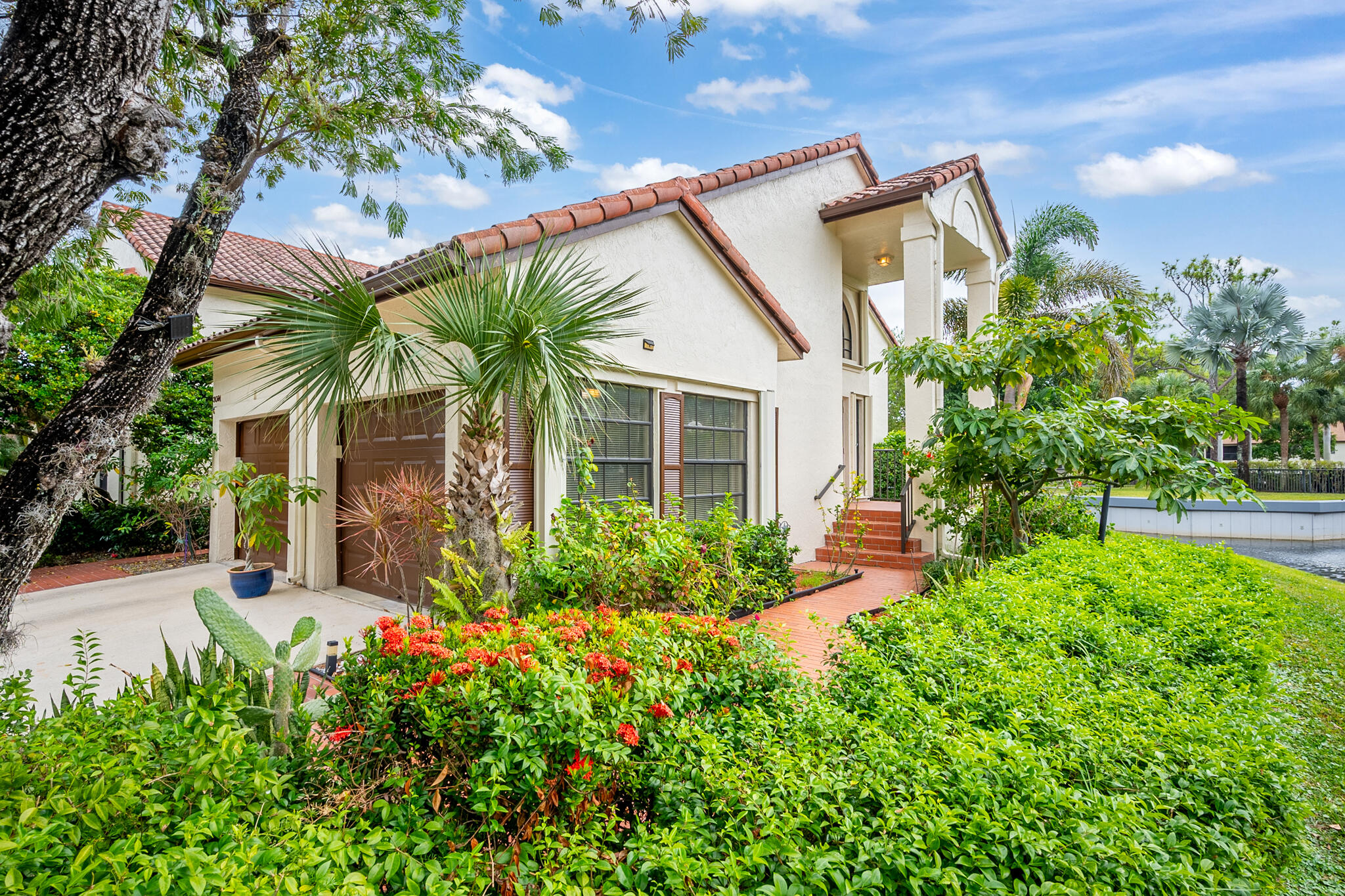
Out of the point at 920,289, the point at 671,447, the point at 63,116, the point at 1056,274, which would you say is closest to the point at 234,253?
the point at 671,447

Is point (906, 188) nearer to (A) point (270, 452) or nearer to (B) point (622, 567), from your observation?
(B) point (622, 567)

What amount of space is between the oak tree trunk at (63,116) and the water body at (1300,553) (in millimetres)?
18245

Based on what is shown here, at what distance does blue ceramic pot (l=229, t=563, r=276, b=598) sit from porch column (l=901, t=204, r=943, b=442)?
10.2 metres

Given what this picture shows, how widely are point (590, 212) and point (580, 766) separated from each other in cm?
550

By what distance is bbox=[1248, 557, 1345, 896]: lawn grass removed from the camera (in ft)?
8.67

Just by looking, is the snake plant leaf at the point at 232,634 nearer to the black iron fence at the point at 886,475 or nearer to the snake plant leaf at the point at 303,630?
Answer: the snake plant leaf at the point at 303,630

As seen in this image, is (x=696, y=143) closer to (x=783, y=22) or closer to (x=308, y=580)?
(x=783, y=22)

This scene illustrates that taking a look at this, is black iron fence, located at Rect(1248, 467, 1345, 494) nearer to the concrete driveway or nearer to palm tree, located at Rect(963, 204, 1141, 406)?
palm tree, located at Rect(963, 204, 1141, 406)

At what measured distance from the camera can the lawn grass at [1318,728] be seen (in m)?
2.64

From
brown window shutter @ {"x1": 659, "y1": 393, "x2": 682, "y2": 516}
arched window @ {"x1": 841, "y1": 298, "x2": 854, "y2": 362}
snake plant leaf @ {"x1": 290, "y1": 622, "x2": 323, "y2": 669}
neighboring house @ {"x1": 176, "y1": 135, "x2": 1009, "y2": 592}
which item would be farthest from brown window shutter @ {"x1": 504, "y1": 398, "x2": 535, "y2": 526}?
arched window @ {"x1": 841, "y1": 298, "x2": 854, "y2": 362}

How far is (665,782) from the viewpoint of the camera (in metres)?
2.20

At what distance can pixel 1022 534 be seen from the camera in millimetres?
7668

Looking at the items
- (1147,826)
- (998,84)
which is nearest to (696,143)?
(998,84)

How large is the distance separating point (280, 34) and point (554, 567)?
4.05 metres
